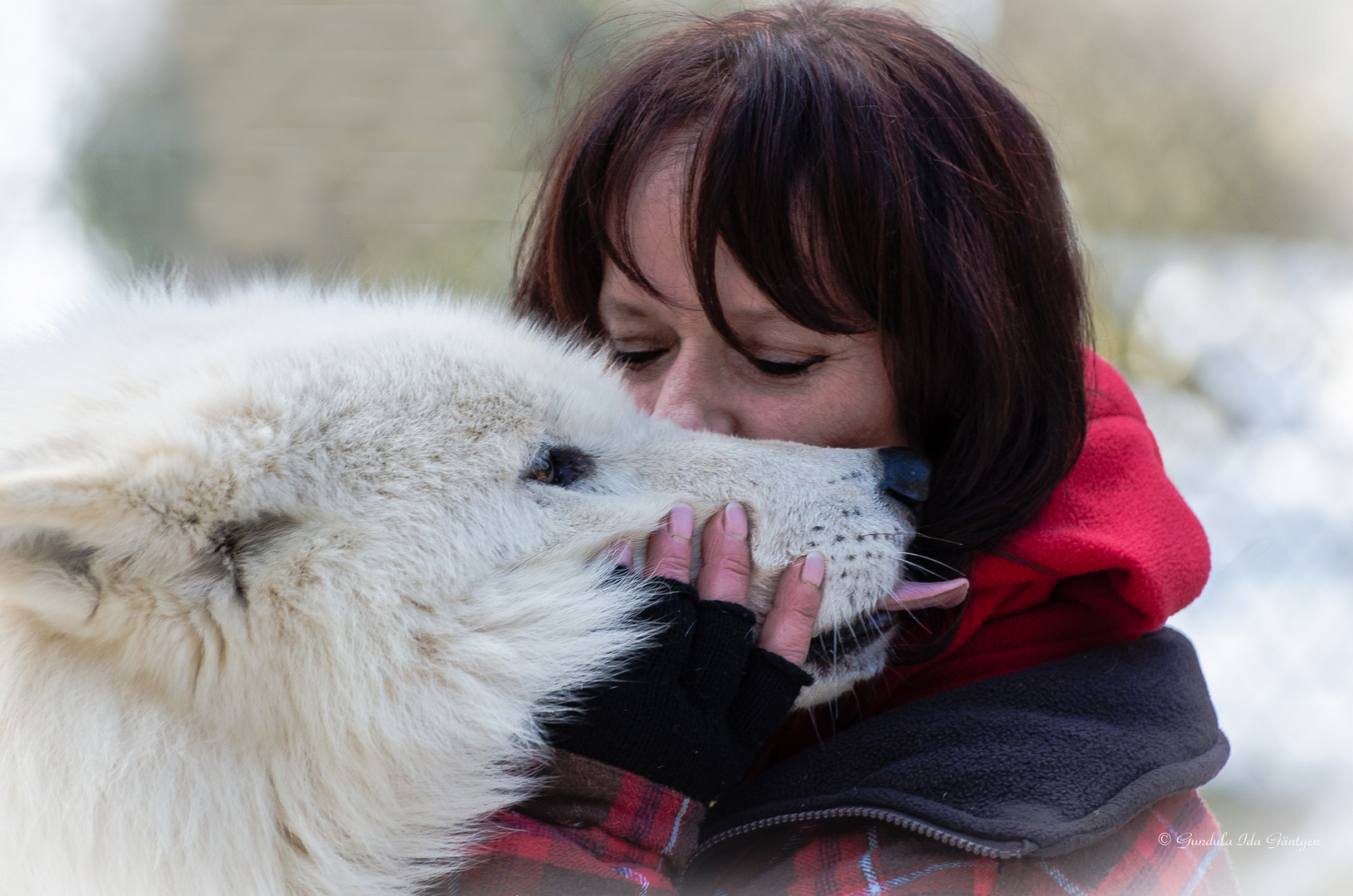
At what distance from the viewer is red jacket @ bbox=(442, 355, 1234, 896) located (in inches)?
48.3

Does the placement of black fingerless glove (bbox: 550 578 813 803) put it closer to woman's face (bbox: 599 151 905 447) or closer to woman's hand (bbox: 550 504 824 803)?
woman's hand (bbox: 550 504 824 803)

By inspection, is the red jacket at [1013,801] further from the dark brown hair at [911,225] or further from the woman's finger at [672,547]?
the woman's finger at [672,547]

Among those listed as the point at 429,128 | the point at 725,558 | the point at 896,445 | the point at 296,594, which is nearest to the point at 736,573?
the point at 725,558

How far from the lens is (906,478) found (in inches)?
63.6

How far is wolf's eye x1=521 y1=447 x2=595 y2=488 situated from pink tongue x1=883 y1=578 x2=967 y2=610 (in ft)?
1.93

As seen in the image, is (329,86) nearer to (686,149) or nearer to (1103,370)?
(686,149)

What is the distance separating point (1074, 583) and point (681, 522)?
2.42 feet

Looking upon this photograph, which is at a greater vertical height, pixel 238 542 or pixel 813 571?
pixel 813 571

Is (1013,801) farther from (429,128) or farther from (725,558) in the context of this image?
(429,128)

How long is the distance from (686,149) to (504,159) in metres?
1.88

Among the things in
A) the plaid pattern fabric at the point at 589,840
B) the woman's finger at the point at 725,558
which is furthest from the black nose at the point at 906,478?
the plaid pattern fabric at the point at 589,840

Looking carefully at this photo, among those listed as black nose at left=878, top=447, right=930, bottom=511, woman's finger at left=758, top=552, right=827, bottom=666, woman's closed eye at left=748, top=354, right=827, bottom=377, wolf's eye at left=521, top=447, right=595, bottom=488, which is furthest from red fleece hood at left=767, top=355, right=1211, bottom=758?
wolf's eye at left=521, top=447, right=595, bottom=488

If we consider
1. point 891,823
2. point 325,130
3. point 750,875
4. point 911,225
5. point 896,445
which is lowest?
point 325,130

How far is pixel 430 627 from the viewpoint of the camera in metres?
1.27
